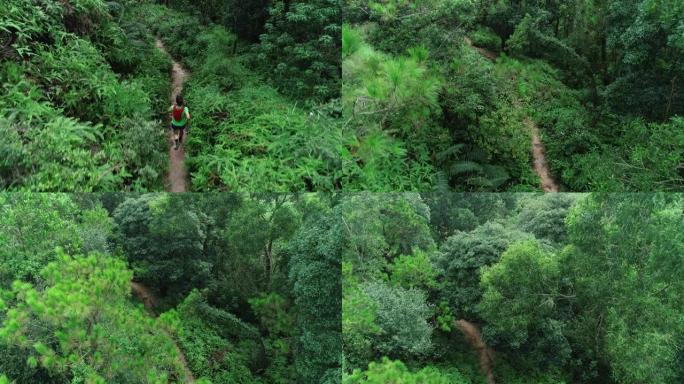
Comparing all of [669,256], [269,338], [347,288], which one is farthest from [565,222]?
[269,338]

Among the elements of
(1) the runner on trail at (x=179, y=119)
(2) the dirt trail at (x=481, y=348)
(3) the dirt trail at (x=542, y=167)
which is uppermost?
(1) the runner on trail at (x=179, y=119)

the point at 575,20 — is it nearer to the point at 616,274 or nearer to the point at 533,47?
the point at 533,47

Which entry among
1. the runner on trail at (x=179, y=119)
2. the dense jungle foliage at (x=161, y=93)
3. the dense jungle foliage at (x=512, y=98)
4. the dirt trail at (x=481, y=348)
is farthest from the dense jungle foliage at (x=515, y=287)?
the runner on trail at (x=179, y=119)

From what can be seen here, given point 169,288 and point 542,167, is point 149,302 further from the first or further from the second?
point 542,167

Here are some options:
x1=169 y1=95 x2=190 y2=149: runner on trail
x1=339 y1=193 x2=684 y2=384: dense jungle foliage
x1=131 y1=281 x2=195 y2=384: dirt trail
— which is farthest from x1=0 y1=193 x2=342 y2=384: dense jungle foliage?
x1=169 y1=95 x2=190 y2=149: runner on trail

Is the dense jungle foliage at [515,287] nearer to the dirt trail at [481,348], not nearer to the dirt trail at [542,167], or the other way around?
the dirt trail at [481,348]

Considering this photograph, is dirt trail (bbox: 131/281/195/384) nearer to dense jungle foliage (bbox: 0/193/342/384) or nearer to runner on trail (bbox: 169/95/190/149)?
dense jungle foliage (bbox: 0/193/342/384)

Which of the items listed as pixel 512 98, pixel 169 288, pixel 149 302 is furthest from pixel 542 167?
pixel 149 302
